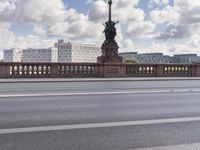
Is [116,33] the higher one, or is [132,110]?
[116,33]

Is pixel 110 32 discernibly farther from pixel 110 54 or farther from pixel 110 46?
pixel 110 54

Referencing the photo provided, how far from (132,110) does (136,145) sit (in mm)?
4105

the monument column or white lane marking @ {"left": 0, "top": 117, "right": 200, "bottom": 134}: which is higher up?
the monument column

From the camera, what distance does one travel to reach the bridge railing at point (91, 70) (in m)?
30.6

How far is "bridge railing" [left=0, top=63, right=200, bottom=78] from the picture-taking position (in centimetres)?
3056

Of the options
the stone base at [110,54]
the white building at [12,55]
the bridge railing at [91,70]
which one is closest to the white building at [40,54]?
the white building at [12,55]

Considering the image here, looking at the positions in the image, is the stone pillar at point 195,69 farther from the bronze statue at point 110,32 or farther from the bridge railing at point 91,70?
the bronze statue at point 110,32

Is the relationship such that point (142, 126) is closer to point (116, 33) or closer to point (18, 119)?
point (18, 119)

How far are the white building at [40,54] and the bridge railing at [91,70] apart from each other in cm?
3064

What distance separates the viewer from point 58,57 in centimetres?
6581

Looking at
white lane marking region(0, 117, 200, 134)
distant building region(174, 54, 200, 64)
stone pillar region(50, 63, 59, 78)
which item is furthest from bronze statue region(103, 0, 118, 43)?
white lane marking region(0, 117, 200, 134)

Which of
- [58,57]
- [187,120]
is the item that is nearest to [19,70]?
[187,120]

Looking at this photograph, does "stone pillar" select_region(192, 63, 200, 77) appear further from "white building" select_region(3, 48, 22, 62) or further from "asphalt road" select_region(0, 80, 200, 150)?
"white building" select_region(3, 48, 22, 62)

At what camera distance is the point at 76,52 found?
214 feet
